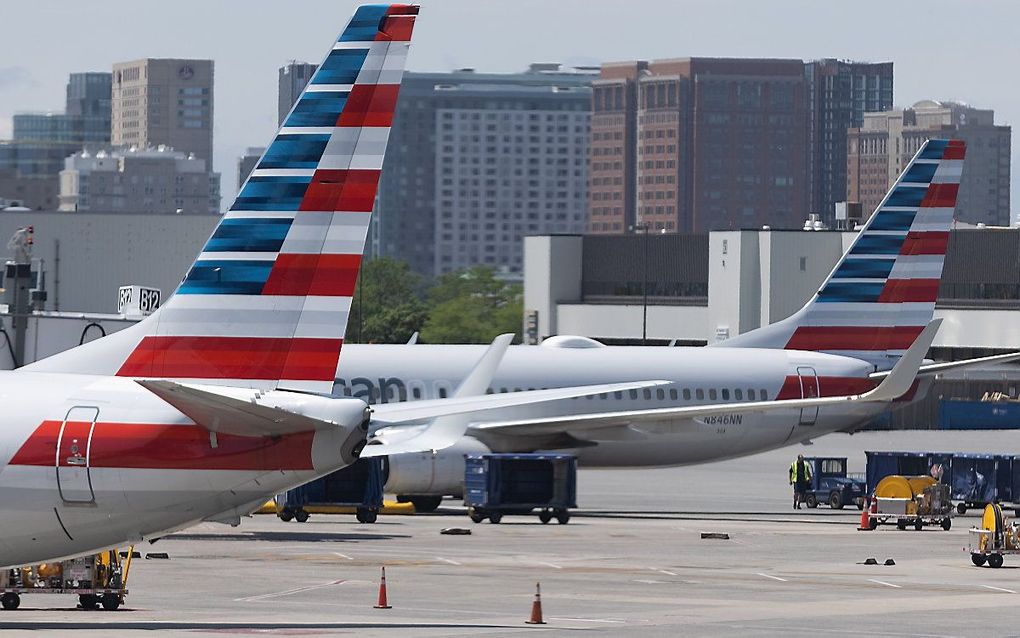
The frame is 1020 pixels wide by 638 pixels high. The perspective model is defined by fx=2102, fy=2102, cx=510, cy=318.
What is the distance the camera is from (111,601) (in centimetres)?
3250

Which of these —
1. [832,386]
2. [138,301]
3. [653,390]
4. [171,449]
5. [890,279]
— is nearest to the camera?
[171,449]

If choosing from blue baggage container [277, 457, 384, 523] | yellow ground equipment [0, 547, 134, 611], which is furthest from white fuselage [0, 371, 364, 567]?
blue baggage container [277, 457, 384, 523]

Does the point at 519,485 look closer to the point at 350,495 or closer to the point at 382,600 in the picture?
the point at 350,495

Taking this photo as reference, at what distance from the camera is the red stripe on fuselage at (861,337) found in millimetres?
64375

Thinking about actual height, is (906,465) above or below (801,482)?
above

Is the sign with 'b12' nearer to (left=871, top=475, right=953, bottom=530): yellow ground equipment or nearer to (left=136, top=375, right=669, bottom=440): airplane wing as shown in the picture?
(left=871, top=475, right=953, bottom=530): yellow ground equipment

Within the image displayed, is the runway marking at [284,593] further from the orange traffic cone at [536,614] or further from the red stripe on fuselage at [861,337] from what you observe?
the red stripe on fuselage at [861,337]

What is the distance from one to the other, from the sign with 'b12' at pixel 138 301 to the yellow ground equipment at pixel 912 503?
28.3 m

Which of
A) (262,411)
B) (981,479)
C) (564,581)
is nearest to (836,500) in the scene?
(981,479)

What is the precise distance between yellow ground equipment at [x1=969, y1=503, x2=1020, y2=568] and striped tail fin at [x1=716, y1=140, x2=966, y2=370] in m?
20.4

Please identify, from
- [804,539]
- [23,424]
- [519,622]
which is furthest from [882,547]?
[23,424]

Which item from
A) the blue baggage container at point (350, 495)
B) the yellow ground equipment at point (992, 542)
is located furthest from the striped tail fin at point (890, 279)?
the yellow ground equipment at point (992, 542)

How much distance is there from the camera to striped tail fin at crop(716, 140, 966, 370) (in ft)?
212

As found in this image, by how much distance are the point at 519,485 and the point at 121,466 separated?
28.6 metres
